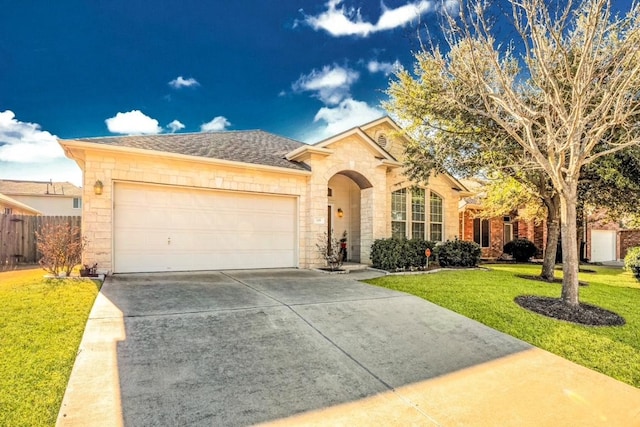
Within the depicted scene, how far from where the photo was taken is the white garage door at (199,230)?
8.98 metres

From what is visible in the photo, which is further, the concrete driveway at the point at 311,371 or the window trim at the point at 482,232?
the window trim at the point at 482,232

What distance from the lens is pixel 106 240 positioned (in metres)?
8.45

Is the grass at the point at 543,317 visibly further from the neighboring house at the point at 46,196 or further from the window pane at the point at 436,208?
the neighboring house at the point at 46,196

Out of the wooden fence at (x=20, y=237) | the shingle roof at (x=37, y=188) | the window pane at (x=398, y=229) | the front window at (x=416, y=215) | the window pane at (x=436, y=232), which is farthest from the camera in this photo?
the shingle roof at (x=37, y=188)

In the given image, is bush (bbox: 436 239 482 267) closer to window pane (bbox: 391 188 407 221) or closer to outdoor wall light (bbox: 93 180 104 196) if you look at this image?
window pane (bbox: 391 188 407 221)

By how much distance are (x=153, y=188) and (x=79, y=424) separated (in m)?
7.33

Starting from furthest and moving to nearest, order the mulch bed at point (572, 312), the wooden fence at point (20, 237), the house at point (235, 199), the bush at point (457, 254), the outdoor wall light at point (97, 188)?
1. the bush at point (457, 254)
2. the wooden fence at point (20, 237)
3. the house at point (235, 199)
4. the outdoor wall light at point (97, 188)
5. the mulch bed at point (572, 312)

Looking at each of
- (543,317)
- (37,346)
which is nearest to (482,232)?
(543,317)

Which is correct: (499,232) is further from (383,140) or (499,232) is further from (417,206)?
(383,140)

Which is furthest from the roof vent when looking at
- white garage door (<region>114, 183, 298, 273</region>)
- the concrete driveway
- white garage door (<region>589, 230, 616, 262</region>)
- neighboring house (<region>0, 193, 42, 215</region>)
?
neighboring house (<region>0, 193, 42, 215</region>)

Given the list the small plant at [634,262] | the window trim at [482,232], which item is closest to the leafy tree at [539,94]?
the small plant at [634,262]

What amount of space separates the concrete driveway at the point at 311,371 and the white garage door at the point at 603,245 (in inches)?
858

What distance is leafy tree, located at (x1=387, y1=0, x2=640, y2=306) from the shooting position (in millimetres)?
6586

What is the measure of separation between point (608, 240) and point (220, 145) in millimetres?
25250
